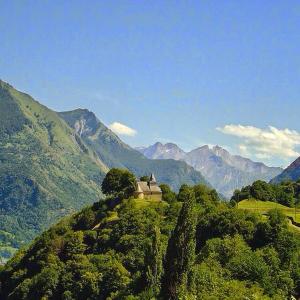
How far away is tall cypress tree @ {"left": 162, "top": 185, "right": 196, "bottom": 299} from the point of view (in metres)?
66.1

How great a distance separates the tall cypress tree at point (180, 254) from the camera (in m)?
66.1

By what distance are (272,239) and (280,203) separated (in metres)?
62.3

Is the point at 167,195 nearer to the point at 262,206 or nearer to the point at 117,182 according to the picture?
the point at 117,182

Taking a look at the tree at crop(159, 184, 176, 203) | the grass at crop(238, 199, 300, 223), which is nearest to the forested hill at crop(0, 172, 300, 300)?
the tree at crop(159, 184, 176, 203)

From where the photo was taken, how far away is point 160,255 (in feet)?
259

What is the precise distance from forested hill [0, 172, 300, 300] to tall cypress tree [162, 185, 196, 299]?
4.9 inches

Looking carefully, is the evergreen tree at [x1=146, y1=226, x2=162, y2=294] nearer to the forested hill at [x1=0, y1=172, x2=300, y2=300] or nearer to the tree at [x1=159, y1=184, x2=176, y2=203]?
the forested hill at [x1=0, y1=172, x2=300, y2=300]

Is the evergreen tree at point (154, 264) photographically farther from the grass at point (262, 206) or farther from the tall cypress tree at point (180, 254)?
the grass at point (262, 206)

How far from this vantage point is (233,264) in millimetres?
73625

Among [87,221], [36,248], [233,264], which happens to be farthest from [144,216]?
[233,264]

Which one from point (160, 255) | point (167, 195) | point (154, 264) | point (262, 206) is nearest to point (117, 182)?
point (167, 195)

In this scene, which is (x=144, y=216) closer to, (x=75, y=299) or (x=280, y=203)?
(x=75, y=299)

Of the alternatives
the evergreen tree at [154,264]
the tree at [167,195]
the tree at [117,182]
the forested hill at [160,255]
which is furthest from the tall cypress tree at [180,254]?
the tree at [117,182]

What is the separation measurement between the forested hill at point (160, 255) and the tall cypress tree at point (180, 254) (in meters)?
0.12
